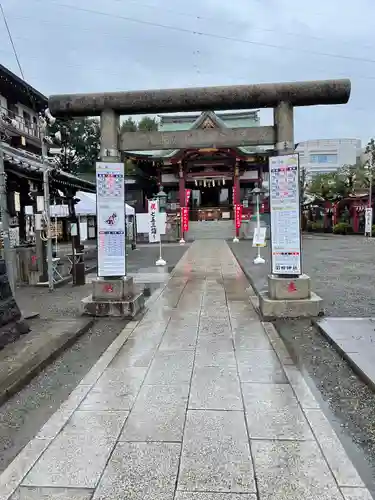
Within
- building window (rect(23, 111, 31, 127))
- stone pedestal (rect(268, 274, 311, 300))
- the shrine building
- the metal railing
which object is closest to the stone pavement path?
stone pedestal (rect(268, 274, 311, 300))

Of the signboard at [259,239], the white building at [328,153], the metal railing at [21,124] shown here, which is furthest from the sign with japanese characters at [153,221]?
the white building at [328,153]

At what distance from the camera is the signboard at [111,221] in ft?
23.9

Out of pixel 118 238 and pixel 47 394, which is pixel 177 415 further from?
pixel 118 238

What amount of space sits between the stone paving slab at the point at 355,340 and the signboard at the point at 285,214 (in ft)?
3.64

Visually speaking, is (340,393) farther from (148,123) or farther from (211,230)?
(148,123)

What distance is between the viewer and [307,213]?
4528 centimetres

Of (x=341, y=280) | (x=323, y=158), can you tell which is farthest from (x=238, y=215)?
(x=323, y=158)

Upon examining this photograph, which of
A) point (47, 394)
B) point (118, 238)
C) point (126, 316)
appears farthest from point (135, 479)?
point (118, 238)

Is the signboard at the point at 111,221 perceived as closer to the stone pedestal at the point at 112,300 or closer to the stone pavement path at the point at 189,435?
the stone pedestal at the point at 112,300

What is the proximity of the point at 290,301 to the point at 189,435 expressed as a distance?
398 cm

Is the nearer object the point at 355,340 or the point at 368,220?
the point at 355,340

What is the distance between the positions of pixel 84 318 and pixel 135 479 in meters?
4.63

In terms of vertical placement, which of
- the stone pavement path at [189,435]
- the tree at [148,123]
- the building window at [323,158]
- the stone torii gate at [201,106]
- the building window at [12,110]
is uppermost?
the tree at [148,123]

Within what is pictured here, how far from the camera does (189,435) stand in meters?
3.24
